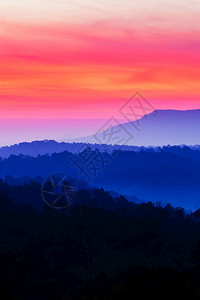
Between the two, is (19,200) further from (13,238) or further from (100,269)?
(100,269)

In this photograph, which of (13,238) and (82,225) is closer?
(13,238)

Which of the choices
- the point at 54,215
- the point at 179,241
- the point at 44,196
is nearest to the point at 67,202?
the point at 44,196

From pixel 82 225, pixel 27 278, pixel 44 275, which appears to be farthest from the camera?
pixel 82 225

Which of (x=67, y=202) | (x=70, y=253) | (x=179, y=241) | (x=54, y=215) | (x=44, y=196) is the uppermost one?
(x=44, y=196)

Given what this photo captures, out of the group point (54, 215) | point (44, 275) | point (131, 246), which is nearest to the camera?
point (44, 275)

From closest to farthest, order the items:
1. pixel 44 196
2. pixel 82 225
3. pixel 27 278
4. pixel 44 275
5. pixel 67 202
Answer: pixel 27 278 < pixel 44 275 < pixel 82 225 < pixel 67 202 < pixel 44 196

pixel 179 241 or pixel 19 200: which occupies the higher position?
pixel 19 200

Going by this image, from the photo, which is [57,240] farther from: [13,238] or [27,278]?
[27,278]

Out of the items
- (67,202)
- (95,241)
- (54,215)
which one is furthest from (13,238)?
(67,202)

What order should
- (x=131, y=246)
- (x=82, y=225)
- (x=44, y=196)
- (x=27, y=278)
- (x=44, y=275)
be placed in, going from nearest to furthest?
(x=27, y=278)
(x=44, y=275)
(x=131, y=246)
(x=82, y=225)
(x=44, y=196)
